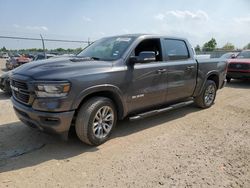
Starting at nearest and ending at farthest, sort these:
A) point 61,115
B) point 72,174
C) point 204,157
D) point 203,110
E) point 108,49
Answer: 1. point 72,174
2. point 61,115
3. point 204,157
4. point 108,49
5. point 203,110

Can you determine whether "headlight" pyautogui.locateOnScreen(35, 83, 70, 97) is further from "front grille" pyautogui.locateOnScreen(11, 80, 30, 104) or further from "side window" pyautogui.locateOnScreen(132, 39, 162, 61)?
"side window" pyautogui.locateOnScreen(132, 39, 162, 61)

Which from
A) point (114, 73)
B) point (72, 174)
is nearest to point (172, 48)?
point (114, 73)

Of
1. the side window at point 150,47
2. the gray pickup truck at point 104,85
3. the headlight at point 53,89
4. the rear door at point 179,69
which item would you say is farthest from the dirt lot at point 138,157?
the side window at point 150,47

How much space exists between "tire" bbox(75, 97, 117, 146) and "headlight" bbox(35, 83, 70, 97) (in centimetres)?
45

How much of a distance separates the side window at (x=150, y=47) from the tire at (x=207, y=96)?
6.81 feet

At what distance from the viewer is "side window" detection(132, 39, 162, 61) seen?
484 cm

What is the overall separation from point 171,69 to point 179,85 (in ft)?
1.63

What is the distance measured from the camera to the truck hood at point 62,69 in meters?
3.65

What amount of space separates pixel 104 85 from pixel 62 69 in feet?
2.35

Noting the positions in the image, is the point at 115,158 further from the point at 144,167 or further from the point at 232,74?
A: the point at 232,74

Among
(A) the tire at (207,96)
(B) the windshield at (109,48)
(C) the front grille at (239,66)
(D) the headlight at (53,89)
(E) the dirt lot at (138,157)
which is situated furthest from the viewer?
(C) the front grille at (239,66)

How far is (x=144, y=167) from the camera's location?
350cm

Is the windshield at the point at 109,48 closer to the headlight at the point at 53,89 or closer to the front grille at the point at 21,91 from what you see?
the headlight at the point at 53,89

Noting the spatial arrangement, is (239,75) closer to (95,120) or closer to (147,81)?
(147,81)
